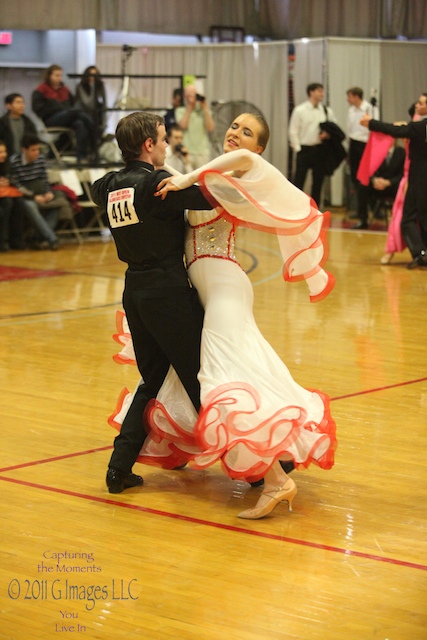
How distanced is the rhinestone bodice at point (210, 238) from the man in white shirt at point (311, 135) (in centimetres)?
1031

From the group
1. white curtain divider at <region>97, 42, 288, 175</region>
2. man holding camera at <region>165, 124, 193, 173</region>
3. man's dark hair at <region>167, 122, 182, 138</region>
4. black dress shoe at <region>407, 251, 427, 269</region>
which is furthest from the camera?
white curtain divider at <region>97, 42, 288, 175</region>

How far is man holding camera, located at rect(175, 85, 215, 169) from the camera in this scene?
522 inches

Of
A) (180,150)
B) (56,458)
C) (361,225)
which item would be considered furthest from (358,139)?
(56,458)

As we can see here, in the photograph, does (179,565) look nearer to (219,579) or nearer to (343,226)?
(219,579)

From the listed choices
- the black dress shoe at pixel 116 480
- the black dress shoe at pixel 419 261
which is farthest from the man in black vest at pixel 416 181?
the black dress shoe at pixel 116 480

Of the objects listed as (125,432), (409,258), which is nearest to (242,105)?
(409,258)

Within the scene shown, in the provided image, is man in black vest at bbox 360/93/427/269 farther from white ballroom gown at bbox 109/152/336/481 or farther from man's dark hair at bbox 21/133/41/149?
white ballroom gown at bbox 109/152/336/481

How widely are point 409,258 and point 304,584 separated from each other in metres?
8.57

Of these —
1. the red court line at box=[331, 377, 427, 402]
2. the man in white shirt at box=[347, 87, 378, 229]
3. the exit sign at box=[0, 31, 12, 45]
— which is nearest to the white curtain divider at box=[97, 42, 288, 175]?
the exit sign at box=[0, 31, 12, 45]

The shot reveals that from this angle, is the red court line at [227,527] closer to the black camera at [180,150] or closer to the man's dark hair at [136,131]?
the man's dark hair at [136,131]

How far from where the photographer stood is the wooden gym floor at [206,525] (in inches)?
111

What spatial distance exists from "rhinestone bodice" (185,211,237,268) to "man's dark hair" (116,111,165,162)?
32 centimetres

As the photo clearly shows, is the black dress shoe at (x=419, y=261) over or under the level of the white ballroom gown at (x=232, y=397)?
under

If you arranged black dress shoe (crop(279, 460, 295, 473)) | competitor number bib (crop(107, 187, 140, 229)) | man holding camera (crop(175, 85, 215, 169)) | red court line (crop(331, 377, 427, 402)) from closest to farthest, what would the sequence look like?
A: competitor number bib (crop(107, 187, 140, 229)) → black dress shoe (crop(279, 460, 295, 473)) → red court line (crop(331, 377, 427, 402)) → man holding camera (crop(175, 85, 215, 169))
